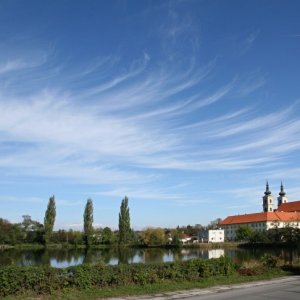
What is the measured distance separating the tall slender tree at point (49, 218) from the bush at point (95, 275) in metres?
85.7

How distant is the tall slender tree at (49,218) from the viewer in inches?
4038

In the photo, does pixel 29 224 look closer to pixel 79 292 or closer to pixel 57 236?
pixel 57 236

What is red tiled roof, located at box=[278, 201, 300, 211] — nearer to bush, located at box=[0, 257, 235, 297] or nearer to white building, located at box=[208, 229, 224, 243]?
white building, located at box=[208, 229, 224, 243]

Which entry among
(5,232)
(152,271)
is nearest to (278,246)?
(5,232)

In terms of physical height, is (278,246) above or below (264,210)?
below

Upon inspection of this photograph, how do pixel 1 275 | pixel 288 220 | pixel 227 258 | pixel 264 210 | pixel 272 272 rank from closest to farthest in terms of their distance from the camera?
pixel 1 275 → pixel 227 258 → pixel 272 272 → pixel 288 220 → pixel 264 210

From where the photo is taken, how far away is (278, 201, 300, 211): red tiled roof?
16038 centimetres

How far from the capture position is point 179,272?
1958cm

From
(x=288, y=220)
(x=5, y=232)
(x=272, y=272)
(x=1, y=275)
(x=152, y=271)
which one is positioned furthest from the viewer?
(x=288, y=220)

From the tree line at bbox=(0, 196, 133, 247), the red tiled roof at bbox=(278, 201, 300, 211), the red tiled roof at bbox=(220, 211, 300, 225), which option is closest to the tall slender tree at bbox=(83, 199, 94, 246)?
the tree line at bbox=(0, 196, 133, 247)

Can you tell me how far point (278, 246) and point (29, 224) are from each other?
67.8 meters

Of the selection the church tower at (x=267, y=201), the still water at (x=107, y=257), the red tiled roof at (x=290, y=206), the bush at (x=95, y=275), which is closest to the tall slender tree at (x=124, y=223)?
the still water at (x=107, y=257)

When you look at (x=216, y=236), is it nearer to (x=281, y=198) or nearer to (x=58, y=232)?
(x=281, y=198)

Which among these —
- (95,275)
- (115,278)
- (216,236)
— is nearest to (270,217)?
(216,236)
